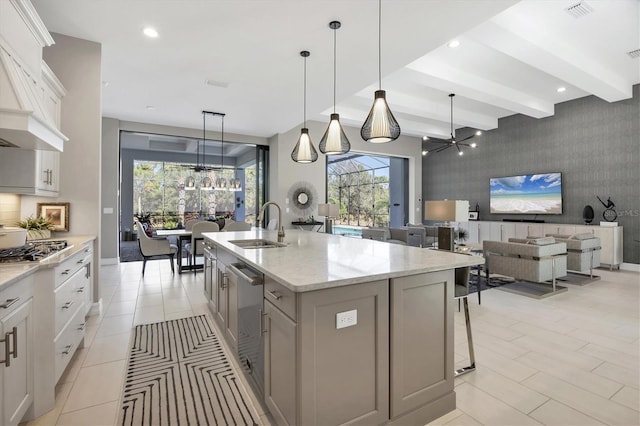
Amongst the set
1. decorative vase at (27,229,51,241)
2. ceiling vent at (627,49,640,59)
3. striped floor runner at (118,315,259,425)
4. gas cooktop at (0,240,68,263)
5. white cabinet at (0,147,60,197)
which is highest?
ceiling vent at (627,49,640,59)

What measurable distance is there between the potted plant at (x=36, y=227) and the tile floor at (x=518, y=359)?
3.31ft

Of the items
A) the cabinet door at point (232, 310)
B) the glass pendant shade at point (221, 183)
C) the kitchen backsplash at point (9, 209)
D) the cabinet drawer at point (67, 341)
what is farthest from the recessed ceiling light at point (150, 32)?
the glass pendant shade at point (221, 183)

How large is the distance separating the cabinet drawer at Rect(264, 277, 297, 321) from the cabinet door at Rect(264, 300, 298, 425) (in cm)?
3

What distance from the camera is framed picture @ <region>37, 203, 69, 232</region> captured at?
10.6ft

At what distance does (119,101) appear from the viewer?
17.7ft

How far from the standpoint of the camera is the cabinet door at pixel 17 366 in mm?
1430

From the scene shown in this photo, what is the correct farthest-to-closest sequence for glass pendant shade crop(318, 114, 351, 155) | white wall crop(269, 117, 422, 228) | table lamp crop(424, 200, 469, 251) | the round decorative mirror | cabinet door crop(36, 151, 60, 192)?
the round decorative mirror
white wall crop(269, 117, 422, 228)
table lamp crop(424, 200, 469, 251)
glass pendant shade crop(318, 114, 351, 155)
cabinet door crop(36, 151, 60, 192)

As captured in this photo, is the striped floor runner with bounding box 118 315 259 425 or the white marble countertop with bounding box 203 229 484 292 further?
the striped floor runner with bounding box 118 315 259 425

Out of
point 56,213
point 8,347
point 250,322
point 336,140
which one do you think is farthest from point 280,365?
point 56,213

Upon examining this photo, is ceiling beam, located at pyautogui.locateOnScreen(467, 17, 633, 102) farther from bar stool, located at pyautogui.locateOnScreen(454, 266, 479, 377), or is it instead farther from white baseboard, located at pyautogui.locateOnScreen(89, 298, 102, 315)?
white baseboard, located at pyautogui.locateOnScreen(89, 298, 102, 315)

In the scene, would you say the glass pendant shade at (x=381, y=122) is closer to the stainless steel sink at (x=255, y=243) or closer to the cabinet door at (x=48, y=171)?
the stainless steel sink at (x=255, y=243)

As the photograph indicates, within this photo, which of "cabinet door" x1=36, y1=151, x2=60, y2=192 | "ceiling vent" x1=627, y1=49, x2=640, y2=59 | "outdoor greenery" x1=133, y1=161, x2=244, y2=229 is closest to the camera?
"cabinet door" x1=36, y1=151, x2=60, y2=192

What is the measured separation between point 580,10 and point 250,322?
4930mm

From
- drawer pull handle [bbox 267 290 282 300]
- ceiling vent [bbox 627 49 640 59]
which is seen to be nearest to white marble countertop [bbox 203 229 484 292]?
drawer pull handle [bbox 267 290 282 300]
